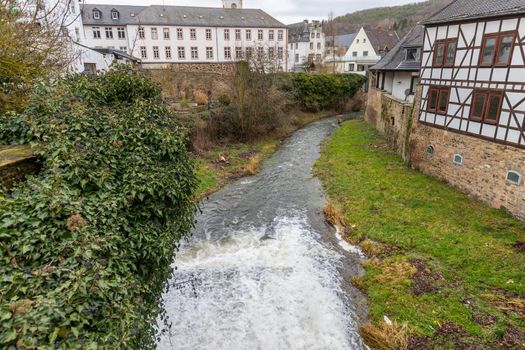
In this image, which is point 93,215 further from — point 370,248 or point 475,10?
point 475,10

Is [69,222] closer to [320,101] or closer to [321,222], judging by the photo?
[321,222]

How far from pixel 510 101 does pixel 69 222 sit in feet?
48.6

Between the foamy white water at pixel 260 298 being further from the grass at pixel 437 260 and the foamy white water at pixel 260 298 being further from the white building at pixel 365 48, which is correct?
the white building at pixel 365 48

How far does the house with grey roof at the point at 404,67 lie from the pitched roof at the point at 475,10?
21.0 ft

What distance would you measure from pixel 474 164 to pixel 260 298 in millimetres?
11346

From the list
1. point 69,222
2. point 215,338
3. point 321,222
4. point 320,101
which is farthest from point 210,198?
point 320,101

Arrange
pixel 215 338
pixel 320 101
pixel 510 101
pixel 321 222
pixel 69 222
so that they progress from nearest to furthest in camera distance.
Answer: pixel 69 222, pixel 215 338, pixel 510 101, pixel 321 222, pixel 320 101

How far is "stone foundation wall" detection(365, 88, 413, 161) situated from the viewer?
19.8 metres

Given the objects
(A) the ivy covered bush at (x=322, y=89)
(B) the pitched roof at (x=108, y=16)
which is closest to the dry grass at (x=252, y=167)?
(A) the ivy covered bush at (x=322, y=89)

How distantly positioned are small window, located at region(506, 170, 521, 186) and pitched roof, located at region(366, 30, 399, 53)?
151ft

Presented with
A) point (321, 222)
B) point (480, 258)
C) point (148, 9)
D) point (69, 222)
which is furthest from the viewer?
point (148, 9)

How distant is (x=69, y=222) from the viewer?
4.47 m

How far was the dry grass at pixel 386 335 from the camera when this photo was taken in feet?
25.3

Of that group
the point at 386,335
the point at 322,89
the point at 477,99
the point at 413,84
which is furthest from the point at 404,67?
the point at 386,335
